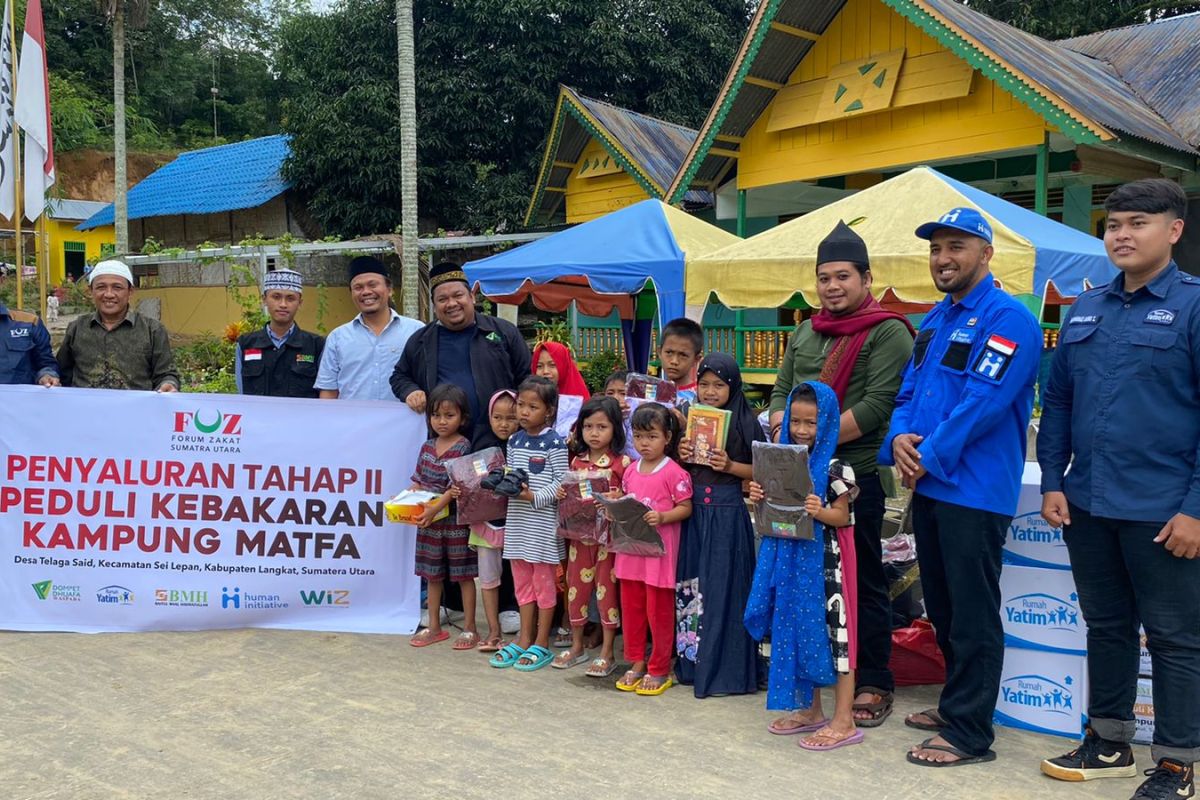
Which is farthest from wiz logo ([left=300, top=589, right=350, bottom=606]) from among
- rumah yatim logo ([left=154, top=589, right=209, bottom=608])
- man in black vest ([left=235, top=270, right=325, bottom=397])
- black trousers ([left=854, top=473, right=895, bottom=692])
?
black trousers ([left=854, top=473, right=895, bottom=692])

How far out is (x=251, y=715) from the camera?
3.93m

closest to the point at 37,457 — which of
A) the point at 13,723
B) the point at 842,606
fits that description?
the point at 13,723

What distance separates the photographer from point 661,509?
4250mm

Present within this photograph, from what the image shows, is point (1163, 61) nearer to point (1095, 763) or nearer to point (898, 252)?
point (898, 252)

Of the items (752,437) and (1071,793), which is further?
(752,437)

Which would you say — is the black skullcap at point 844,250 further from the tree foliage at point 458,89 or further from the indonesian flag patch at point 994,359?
the tree foliage at point 458,89

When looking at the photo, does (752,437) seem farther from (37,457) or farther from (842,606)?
(37,457)

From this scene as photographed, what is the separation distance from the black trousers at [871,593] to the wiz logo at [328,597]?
268 centimetres

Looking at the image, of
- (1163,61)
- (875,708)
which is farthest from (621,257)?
(1163,61)

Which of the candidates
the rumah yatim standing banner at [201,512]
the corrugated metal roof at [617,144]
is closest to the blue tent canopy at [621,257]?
the rumah yatim standing banner at [201,512]

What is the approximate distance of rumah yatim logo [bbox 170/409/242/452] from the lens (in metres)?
5.17

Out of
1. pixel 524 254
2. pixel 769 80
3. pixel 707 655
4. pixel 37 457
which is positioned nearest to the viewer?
pixel 707 655

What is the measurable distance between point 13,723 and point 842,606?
3.27 meters

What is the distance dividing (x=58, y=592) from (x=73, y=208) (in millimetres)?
29517
